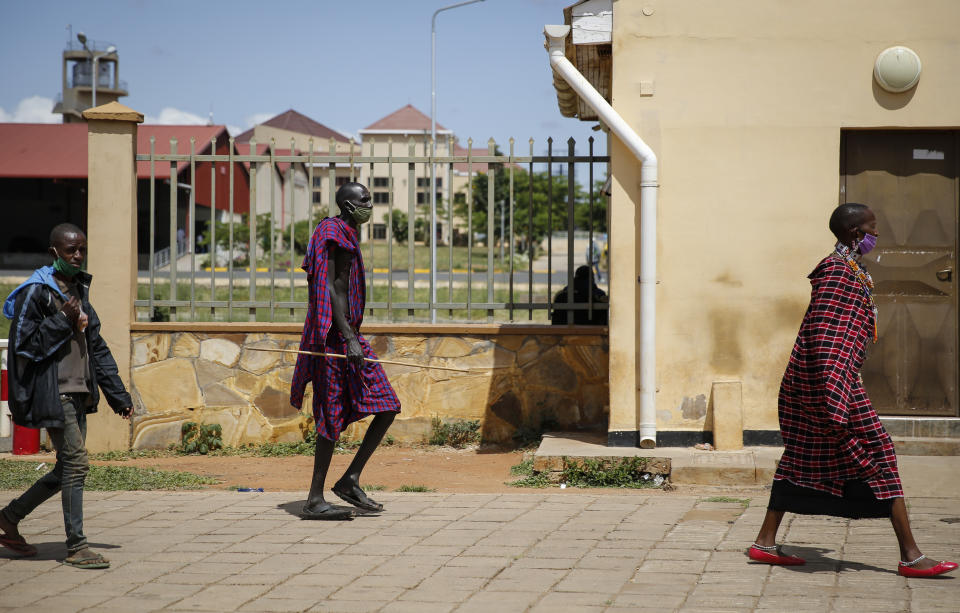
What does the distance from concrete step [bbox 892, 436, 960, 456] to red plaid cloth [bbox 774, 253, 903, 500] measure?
2.70 m

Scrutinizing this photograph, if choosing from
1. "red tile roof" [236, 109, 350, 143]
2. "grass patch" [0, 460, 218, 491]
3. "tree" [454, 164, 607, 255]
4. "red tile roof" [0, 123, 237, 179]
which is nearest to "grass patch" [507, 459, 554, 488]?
"grass patch" [0, 460, 218, 491]

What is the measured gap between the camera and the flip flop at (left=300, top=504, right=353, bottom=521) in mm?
5965

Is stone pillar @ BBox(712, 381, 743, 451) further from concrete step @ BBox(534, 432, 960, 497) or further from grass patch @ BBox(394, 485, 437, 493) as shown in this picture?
grass patch @ BBox(394, 485, 437, 493)

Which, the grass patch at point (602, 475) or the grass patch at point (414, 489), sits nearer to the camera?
the grass patch at point (414, 489)

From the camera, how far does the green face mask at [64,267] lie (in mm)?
4949

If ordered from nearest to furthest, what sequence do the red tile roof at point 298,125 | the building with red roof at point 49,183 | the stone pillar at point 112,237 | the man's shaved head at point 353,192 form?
the man's shaved head at point 353,192 < the stone pillar at point 112,237 < the building with red roof at point 49,183 < the red tile roof at point 298,125

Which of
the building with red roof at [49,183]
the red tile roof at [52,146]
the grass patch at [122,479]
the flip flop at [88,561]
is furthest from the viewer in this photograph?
the building with red roof at [49,183]

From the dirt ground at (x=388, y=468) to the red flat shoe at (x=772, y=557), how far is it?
243 cm

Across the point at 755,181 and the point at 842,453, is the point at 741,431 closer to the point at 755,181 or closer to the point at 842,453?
the point at 755,181

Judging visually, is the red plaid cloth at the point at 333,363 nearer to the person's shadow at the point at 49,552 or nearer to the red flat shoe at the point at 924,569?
the person's shadow at the point at 49,552

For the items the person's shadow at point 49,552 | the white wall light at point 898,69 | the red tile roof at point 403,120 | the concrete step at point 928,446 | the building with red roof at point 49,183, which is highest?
the red tile roof at point 403,120

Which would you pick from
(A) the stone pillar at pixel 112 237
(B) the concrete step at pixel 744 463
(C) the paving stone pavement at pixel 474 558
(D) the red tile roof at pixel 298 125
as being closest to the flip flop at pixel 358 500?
(C) the paving stone pavement at pixel 474 558

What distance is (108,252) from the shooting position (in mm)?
8539

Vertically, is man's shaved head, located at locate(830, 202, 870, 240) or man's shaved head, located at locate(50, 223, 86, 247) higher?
man's shaved head, located at locate(830, 202, 870, 240)
